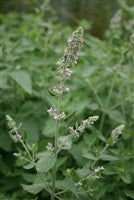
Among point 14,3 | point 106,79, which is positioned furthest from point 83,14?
point 106,79

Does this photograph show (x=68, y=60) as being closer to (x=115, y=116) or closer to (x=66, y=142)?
(x=66, y=142)

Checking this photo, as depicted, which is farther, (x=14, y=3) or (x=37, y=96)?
(x=14, y=3)

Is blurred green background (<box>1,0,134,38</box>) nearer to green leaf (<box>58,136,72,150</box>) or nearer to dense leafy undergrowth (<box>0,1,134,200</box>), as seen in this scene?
dense leafy undergrowth (<box>0,1,134,200</box>)

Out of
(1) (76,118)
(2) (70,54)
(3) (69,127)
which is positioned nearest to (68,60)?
(2) (70,54)

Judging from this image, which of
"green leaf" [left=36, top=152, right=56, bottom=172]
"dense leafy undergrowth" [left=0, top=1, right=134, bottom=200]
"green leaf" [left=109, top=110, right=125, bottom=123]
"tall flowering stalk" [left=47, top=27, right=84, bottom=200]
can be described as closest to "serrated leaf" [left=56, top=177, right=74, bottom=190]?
"dense leafy undergrowth" [left=0, top=1, right=134, bottom=200]

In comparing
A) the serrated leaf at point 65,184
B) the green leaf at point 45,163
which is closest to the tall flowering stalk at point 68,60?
the green leaf at point 45,163

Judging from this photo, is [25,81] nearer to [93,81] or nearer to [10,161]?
[10,161]

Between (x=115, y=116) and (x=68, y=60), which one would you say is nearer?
(x=68, y=60)
